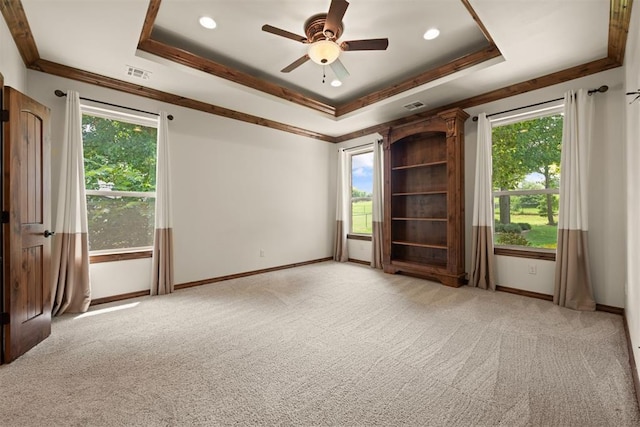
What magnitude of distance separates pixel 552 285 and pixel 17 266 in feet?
17.6

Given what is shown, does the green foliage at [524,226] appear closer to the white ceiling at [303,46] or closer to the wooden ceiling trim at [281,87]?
the white ceiling at [303,46]

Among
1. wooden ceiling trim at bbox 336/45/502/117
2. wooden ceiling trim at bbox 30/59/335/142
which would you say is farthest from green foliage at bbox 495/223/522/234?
wooden ceiling trim at bbox 30/59/335/142

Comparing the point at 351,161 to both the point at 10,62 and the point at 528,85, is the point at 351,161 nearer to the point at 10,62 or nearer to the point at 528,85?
the point at 528,85

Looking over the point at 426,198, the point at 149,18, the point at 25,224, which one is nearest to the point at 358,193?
the point at 426,198

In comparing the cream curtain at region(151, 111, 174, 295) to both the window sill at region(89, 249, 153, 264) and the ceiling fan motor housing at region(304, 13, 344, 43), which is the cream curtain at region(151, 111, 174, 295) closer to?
the window sill at region(89, 249, 153, 264)

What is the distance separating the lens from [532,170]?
365 cm

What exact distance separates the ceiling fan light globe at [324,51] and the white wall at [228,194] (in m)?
2.26

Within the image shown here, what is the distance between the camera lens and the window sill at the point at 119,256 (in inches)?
131

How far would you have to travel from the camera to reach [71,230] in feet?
10.1

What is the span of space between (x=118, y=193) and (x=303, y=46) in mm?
2964

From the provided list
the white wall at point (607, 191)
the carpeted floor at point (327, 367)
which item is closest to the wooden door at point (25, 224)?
the carpeted floor at point (327, 367)

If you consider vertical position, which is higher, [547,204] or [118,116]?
[118,116]

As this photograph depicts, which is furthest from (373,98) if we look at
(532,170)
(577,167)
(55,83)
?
(55,83)

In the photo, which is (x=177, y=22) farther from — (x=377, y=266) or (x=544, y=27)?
(x=377, y=266)
